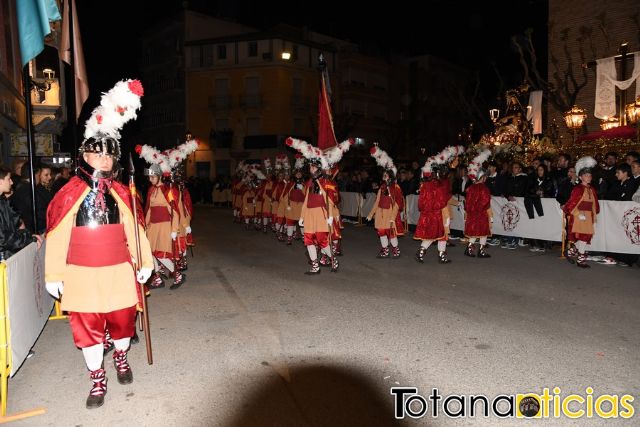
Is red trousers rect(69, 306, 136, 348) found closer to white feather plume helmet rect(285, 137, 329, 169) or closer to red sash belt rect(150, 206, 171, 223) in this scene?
red sash belt rect(150, 206, 171, 223)

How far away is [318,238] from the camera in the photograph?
370 inches

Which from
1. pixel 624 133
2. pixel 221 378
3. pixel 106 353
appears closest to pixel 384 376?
pixel 221 378

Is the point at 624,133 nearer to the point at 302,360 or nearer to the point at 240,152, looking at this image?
the point at 302,360

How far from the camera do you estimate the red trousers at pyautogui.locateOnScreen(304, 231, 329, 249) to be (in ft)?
30.7

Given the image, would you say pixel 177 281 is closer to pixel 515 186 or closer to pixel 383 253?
pixel 383 253

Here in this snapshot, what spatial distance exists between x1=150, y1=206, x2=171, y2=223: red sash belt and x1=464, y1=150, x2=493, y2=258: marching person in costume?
6.54 meters

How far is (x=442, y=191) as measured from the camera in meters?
10.5

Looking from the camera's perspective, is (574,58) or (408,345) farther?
(574,58)

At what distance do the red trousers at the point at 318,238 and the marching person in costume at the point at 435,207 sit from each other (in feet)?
7.24

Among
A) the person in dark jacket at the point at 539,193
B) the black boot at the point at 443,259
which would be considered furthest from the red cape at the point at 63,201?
the person in dark jacket at the point at 539,193

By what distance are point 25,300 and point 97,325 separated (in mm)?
1372

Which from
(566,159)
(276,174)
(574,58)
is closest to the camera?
(566,159)

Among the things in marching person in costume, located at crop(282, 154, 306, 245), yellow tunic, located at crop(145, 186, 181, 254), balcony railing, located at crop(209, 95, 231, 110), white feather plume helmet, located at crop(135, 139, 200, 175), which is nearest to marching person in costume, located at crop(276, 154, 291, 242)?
marching person in costume, located at crop(282, 154, 306, 245)

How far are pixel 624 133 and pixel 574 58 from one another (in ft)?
20.9
